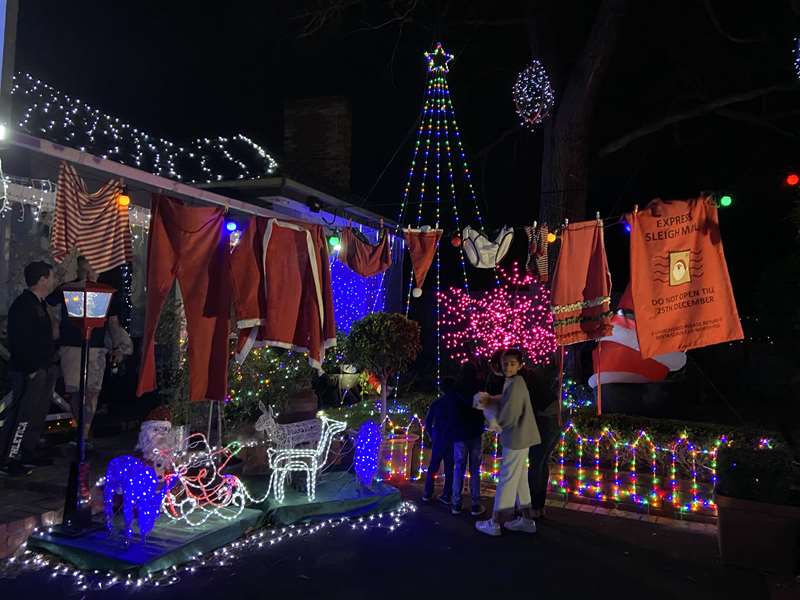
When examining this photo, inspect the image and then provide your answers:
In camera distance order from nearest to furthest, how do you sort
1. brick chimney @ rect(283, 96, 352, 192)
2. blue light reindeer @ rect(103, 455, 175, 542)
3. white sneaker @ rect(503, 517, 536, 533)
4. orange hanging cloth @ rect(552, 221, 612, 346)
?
blue light reindeer @ rect(103, 455, 175, 542) → white sneaker @ rect(503, 517, 536, 533) → orange hanging cloth @ rect(552, 221, 612, 346) → brick chimney @ rect(283, 96, 352, 192)

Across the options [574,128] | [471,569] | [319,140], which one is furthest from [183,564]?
[319,140]

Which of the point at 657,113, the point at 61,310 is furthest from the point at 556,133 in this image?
the point at 61,310

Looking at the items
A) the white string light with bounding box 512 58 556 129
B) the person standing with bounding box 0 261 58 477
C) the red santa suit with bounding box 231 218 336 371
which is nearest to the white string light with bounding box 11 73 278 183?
the person standing with bounding box 0 261 58 477

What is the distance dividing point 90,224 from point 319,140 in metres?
8.88

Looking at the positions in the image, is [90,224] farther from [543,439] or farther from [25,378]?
[543,439]

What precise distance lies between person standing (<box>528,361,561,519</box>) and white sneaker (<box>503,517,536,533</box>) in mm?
437

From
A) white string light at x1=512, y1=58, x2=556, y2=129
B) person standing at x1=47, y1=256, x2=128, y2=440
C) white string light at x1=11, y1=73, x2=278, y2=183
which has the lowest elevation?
person standing at x1=47, y1=256, x2=128, y2=440

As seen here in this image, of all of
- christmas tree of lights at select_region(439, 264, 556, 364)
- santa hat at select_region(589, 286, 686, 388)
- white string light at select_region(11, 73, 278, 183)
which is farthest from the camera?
christmas tree of lights at select_region(439, 264, 556, 364)

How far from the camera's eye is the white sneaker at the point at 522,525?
639cm

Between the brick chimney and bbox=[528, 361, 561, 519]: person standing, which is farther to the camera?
the brick chimney

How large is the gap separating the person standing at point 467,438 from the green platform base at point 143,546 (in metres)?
2.51

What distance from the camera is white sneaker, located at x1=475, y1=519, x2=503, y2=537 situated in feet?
20.6

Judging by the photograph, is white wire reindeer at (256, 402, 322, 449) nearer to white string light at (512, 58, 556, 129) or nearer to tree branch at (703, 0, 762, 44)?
white string light at (512, 58, 556, 129)

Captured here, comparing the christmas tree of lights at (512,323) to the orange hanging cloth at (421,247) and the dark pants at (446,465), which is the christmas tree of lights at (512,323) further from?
the dark pants at (446,465)
